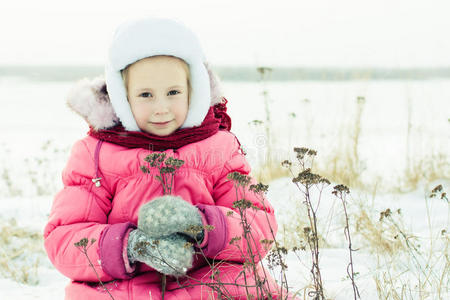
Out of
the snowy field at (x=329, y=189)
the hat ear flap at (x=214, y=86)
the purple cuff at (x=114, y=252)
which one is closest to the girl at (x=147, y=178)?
the purple cuff at (x=114, y=252)

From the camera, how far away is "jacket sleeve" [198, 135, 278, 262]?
204cm

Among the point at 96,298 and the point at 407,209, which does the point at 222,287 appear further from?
the point at 407,209

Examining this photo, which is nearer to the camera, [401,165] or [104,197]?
[104,197]

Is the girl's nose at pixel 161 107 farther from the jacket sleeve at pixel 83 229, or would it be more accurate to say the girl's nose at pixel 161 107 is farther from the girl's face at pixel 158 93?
the jacket sleeve at pixel 83 229

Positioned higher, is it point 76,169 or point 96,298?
point 76,169

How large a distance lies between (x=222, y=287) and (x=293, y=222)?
1.74m

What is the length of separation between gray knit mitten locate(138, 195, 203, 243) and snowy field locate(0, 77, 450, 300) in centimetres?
65

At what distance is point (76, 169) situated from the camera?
7.68 feet

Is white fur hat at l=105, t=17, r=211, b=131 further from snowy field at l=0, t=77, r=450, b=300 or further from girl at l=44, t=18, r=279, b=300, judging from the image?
snowy field at l=0, t=77, r=450, b=300

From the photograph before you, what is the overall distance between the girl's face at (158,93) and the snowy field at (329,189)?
1.45 feet

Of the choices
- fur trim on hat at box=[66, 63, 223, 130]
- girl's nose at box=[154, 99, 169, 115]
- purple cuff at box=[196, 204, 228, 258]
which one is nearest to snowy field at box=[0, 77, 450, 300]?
fur trim on hat at box=[66, 63, 223, 130]

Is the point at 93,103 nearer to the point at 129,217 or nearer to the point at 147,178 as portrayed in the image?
the point at 147,178

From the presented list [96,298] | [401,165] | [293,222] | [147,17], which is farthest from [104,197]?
[401,165]

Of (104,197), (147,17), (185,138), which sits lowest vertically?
(104,197)
